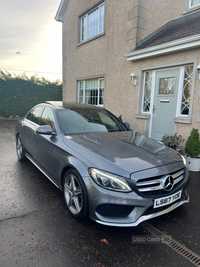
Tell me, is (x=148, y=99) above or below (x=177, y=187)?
above

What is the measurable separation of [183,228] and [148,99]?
5.22m

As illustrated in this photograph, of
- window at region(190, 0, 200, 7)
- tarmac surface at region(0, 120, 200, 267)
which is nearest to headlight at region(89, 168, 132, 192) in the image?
tarmac surface at region(0, 120, 200, 267)

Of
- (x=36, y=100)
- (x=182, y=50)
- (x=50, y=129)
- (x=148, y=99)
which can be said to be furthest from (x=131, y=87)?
(x=36, y=100)

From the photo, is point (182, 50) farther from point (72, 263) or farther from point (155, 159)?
point (72, 263)

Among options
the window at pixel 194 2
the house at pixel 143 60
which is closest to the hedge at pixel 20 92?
the house at pixel 143 60

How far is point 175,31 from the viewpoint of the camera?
6.41 m

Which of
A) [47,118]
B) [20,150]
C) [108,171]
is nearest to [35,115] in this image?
[47,118]

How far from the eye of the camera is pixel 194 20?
21.0ft

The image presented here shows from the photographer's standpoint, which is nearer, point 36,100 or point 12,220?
point 12,220

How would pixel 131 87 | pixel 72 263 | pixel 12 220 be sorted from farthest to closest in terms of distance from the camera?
pixel 131 87
pixel 12 220
pixel 72 263

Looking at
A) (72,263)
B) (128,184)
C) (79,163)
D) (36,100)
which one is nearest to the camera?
(72,263)

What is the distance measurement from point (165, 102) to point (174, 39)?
1.89m

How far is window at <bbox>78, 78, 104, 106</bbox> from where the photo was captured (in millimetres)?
9570

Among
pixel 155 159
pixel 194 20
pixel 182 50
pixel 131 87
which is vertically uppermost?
pixel 194 20
